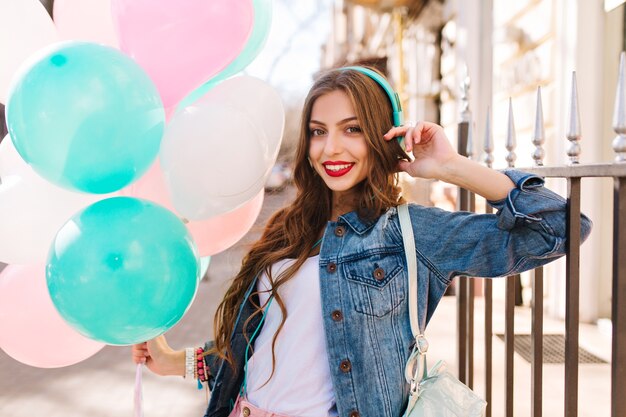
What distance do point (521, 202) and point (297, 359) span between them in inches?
28.1

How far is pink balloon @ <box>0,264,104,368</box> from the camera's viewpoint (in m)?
1.53

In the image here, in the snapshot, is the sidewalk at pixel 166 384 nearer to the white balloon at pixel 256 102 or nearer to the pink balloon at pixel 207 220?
the pink balloon at pixel 207 220

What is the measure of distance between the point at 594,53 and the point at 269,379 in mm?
3722

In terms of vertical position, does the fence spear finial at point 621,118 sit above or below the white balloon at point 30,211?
above

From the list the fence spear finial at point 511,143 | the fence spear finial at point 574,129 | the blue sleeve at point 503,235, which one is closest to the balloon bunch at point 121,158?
the blue sleeve at point 503,235

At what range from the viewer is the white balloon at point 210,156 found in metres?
1.39

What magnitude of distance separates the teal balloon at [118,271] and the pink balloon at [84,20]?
57 centimetres

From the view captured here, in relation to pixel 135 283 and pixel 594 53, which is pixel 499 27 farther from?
pixel 135 283

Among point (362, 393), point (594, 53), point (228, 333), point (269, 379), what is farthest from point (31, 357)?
point (594, 53)

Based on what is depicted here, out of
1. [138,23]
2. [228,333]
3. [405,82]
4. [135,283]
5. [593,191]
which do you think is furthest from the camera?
[405,82]

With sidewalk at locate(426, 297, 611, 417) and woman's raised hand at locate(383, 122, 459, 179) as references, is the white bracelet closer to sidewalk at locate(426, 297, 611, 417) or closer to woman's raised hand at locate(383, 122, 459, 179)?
woman's raised hand at locate(383, 122, 459, 179)

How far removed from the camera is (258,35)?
1642 mm

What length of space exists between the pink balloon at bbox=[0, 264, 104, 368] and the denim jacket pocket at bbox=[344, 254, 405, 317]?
788 mm

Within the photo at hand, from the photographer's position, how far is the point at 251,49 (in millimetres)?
1655
